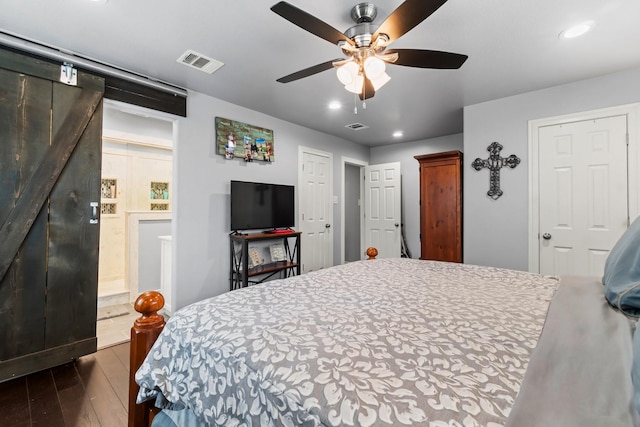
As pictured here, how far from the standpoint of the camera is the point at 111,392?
1958 millimetres

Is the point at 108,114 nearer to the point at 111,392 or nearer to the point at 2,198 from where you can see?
the point at 2,198

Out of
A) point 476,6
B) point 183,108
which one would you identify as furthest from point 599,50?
point 183,108

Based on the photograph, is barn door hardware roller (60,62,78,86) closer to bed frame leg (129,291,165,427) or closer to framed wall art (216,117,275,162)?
framed wall art (216,117,275,162)

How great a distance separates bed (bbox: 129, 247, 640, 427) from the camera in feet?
2.01

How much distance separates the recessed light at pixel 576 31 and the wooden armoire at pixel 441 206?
174 centimetres

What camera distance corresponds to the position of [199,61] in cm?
252

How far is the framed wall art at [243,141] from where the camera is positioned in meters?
3.40

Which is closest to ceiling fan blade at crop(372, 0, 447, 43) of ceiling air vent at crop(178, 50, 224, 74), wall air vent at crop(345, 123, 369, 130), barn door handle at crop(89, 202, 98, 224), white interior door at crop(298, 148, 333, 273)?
ceiling air vent at crop(178, 50, 224, 74)

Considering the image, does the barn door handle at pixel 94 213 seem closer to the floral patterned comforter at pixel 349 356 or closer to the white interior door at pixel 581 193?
the floral patterned comforter at pixel 349 356

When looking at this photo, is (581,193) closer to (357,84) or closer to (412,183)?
(412,183)

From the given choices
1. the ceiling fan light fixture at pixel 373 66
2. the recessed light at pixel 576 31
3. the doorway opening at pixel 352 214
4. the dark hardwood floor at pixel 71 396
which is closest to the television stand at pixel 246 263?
the dark hardwood floor at pixel 71 396

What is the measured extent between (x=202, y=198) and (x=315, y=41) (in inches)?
78.7

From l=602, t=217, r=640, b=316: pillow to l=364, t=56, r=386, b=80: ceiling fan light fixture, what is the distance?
1.44m

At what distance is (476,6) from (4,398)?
3881 millimetres
